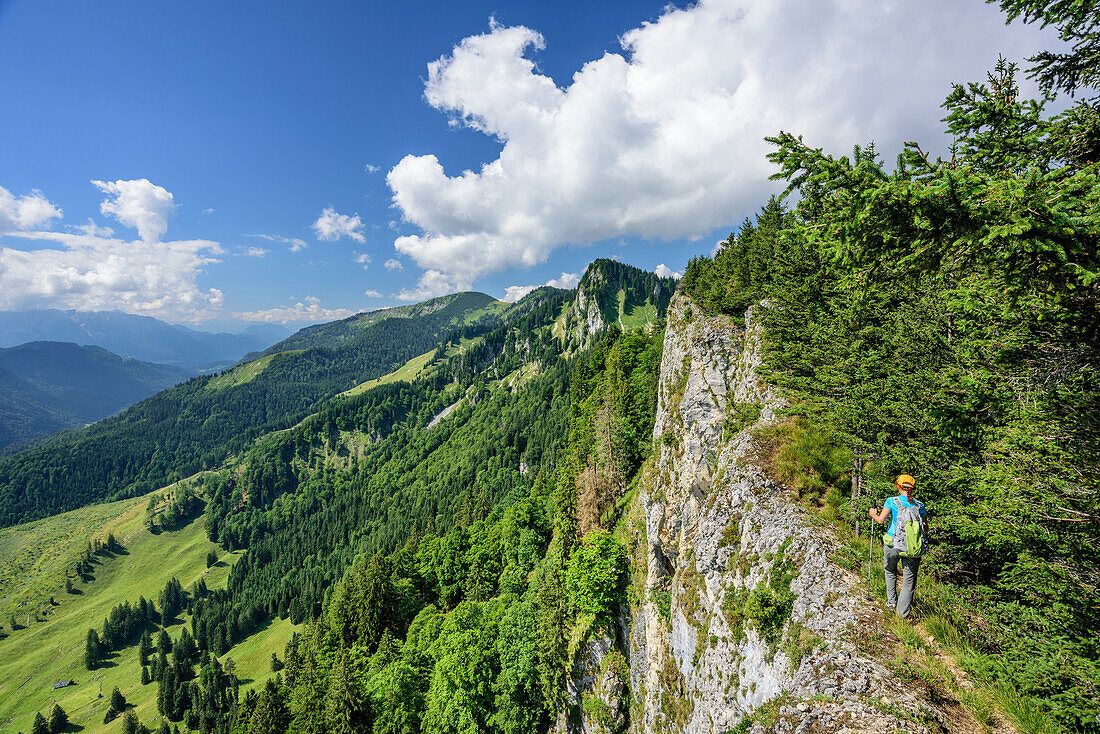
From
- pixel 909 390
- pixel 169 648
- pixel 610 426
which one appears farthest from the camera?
pixel 169 648

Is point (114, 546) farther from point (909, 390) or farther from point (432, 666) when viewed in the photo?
point (909, 390)

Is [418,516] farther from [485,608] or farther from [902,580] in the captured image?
[902,580]

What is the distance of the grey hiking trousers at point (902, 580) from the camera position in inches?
412

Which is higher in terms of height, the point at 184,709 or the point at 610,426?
the point at 610,426

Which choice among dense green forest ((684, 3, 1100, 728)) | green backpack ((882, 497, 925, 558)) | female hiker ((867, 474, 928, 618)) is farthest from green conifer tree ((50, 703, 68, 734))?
dense green forest ((684, 3, 1100, 728))

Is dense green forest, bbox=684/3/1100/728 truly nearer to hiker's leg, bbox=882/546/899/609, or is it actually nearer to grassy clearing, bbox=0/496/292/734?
hiker's leg, bbox=882/546/899/609

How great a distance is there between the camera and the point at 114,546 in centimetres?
19688

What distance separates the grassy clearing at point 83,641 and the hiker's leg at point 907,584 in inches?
6046

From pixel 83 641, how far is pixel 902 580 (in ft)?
787

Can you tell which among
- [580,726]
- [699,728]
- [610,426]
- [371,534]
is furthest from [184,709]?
[699,728]

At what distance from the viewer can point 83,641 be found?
143m

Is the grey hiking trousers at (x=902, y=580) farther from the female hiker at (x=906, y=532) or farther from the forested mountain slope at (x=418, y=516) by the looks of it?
the forested mountain slope at (x=418, y=516)

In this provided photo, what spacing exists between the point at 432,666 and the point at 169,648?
6389 inches

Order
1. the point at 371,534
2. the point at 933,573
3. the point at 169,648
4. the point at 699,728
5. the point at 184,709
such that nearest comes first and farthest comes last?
the point at 933,573 → the point at 699,728 → the point at 184,709 → the point at 169,648 → the point at 371,534
